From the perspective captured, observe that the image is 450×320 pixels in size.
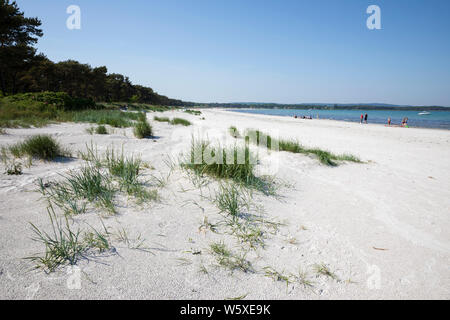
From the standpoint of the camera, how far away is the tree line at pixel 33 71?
56.1 ft

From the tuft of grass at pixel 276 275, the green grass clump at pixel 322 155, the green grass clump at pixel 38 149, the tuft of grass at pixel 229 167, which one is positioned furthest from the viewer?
the green grass clump at pixel 322 155

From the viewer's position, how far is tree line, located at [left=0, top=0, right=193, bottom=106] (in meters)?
17.1

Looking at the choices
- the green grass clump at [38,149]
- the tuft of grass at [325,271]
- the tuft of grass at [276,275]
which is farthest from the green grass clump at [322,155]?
the green grass clump at [38,149]

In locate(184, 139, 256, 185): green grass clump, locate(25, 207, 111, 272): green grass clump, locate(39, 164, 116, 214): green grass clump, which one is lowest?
locate(25, 207, 111, 272): green grass clump

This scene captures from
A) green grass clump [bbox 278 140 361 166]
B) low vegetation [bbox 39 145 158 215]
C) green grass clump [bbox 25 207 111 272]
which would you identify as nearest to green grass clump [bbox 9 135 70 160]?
low vegetation [bbox 39 145 158 215]

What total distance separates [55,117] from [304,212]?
1198 cm

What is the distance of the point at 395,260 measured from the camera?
1564 mm

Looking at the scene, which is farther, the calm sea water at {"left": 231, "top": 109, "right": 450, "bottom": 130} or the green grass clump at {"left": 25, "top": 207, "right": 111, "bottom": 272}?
the calm sea water at {"left": 231, "top": 109, "right": 450, "bottom": 130}

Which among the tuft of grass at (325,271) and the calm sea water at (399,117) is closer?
the tuft of grass at (325,271)

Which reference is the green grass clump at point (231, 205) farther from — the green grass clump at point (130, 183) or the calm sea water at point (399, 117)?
the calm sea water at point (399, 117)

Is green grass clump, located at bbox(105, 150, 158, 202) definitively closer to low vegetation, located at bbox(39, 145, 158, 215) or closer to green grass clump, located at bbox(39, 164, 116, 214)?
low vegetation, located at bbox(39, 145, 158, 215)

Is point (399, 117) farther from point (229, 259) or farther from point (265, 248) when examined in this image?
point (229, 259)

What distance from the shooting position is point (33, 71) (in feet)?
85.0
